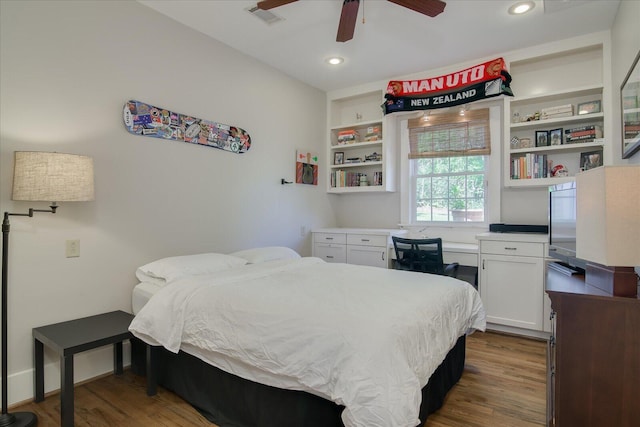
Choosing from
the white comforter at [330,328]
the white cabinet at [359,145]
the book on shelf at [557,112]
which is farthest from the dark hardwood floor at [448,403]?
the white cabinet at [359,145]

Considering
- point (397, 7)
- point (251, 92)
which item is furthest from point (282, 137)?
point (397, 7)

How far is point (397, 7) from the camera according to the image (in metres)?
2.70

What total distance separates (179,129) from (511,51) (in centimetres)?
322

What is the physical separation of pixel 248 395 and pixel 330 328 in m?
0.66

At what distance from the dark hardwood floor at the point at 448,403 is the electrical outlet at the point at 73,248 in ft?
2.85

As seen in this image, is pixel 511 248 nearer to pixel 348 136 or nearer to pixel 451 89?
pixel 451 89

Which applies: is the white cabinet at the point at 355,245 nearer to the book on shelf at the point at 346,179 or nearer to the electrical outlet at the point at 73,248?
the book on shelf at the point at 346,179

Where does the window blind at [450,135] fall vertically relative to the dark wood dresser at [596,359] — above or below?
above

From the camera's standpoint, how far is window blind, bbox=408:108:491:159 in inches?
151

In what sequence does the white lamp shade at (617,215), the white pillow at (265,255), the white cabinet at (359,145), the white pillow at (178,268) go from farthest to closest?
the white cabinet at (359,145) < the white pillow at (265,255) < the white pillow at (178,268) < the white lamp shade at (617,215)

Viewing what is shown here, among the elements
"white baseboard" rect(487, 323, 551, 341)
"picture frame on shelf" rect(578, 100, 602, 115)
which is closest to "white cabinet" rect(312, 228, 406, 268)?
"white baseboard" rect(487, 323, 551, 341)

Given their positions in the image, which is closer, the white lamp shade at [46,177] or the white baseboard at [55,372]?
the white lamp shade at [46,177]

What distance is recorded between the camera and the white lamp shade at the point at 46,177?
190cm

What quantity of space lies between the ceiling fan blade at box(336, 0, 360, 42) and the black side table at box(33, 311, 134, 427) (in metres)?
2.41
